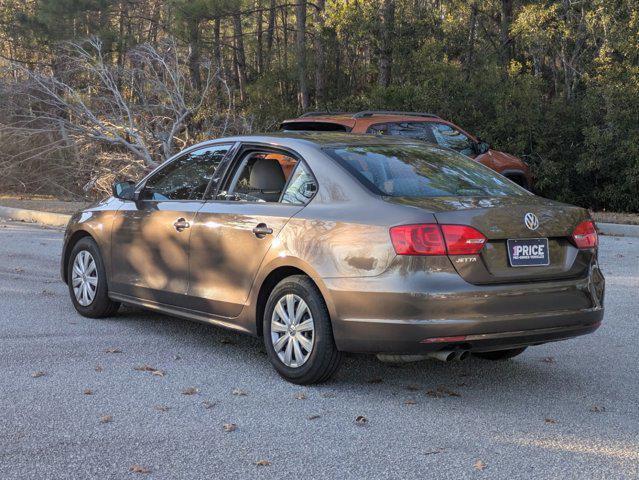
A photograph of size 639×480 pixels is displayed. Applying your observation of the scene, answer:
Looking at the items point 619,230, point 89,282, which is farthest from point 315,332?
point 619,230

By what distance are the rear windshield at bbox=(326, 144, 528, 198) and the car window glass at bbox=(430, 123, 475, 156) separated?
7468 mm

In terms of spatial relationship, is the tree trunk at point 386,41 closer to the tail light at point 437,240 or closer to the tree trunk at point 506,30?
the tree trunk at point 506,30

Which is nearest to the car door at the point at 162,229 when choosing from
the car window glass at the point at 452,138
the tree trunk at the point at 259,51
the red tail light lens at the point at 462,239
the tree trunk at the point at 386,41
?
the red tail light lens at the point at 462,239

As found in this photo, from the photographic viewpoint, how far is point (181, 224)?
6586mm

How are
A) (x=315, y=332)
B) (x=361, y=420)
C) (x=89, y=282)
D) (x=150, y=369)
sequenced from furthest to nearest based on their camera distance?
(x=89, y=282)
(x=150, y=369)
(x=315, y=332)
(x=361, y=420)

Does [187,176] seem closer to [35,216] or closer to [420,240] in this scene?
[420,240]

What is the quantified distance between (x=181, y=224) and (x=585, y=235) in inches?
117

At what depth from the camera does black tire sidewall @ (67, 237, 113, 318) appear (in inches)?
295

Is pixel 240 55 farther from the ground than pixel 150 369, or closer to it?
farther from the ground

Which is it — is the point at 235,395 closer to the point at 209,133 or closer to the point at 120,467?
the point at 120,467

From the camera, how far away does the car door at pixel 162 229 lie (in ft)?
21.7

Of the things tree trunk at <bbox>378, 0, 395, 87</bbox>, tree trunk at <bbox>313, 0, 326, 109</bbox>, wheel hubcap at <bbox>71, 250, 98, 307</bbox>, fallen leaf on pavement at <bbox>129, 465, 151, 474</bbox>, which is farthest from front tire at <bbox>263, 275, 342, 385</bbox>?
tree trunk at <bbox>313, 0, 326, 109</bbox>

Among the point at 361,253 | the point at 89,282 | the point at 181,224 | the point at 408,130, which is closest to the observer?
the point at 361,253

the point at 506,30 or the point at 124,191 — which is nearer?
the point at 124,191
